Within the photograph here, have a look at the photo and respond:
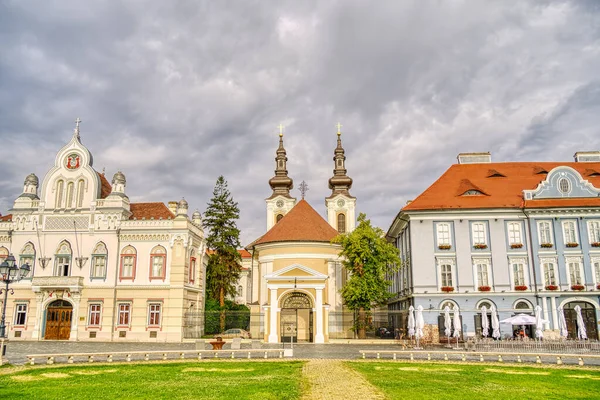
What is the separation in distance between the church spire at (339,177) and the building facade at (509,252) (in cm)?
2749

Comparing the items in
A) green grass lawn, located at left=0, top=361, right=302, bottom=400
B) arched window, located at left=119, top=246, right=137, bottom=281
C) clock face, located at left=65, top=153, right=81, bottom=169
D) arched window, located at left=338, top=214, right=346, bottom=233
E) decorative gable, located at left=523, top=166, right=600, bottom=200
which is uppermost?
clock face, located at left=65, top=153, right=81, bottom=169

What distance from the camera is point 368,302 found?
37188mm

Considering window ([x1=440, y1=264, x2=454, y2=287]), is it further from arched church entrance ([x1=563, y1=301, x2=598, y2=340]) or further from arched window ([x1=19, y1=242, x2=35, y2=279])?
arched window ([x1=19, y1=242, x2=35, y2=279])

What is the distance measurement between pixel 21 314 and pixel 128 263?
9465mm

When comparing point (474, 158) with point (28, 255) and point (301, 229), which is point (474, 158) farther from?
point (28, 255)

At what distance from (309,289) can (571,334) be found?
61.4 feet

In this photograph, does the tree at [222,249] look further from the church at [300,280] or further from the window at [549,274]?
the window at [549,274]

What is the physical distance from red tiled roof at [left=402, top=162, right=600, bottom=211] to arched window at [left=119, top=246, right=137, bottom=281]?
22.4 meters

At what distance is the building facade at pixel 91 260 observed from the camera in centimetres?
3897

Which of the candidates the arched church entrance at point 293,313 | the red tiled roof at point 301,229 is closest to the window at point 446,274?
the arched church entrance at point 293,313

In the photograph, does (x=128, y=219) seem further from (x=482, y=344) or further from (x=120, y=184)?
(x=482, y=344)

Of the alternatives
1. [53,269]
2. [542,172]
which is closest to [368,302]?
[542,172]

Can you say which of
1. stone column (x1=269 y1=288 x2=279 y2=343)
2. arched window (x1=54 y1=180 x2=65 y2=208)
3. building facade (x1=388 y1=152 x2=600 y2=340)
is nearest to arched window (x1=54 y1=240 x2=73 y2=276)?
arched window (x1=54 y1=180 x2=65 y2=208)

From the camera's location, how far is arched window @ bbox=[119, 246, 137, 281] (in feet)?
131
